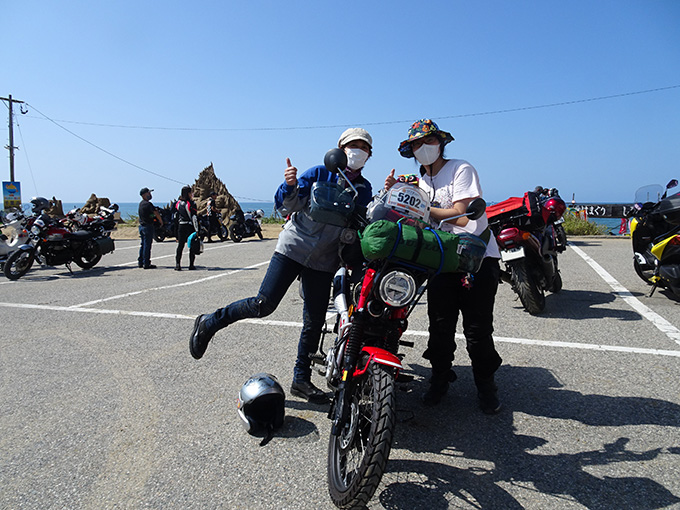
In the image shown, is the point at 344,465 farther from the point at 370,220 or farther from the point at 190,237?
the point at 190,237

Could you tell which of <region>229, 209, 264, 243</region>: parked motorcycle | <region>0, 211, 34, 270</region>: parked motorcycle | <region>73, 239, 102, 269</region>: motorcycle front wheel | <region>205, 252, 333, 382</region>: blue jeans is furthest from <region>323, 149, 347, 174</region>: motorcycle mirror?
<region>229, 209, 264, 243</region>: parked motorcycle

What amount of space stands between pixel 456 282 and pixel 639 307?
416cm

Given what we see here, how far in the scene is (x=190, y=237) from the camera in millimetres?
10305

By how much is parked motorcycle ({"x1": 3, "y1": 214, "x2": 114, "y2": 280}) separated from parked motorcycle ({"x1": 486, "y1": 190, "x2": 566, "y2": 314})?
8986 millimetres

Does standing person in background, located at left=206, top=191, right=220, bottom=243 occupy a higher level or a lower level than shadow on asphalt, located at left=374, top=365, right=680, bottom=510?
higher

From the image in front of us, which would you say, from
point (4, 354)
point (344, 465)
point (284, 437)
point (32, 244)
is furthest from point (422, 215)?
point (32, 244)

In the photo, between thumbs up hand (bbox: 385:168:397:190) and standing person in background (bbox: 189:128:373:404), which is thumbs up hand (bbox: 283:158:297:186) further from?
thumbs up hand (bbox: 385:168:397:190)

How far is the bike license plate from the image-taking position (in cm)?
572

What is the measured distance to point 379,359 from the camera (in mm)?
2346

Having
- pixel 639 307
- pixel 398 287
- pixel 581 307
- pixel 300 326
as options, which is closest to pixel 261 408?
pixel 398 287

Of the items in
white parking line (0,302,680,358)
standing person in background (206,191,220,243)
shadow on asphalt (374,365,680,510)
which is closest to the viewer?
shadow on asphalt (374,365,680,510)

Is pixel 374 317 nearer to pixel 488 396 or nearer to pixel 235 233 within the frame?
pixel 488 396

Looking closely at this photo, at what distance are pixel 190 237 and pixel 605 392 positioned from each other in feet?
28.4

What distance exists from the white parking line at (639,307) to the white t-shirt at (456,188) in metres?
2.95
